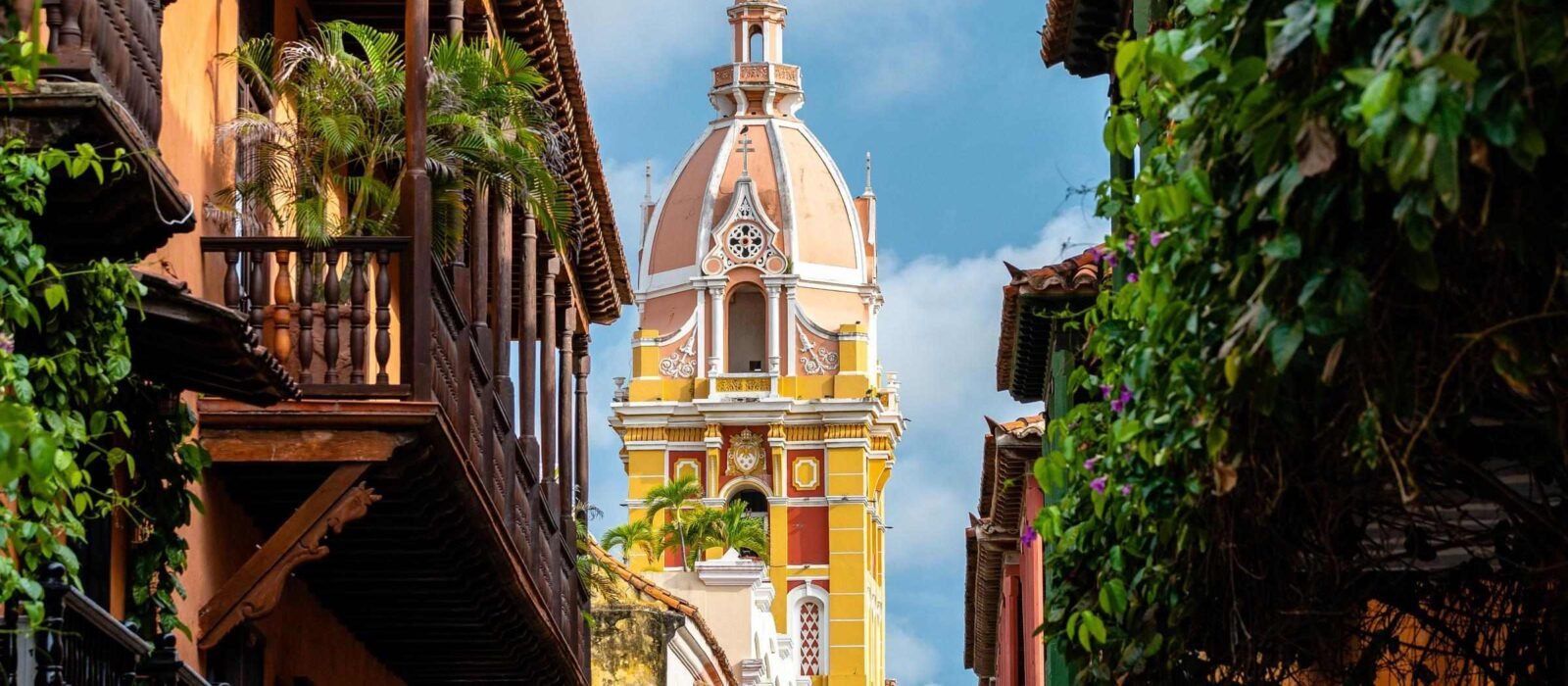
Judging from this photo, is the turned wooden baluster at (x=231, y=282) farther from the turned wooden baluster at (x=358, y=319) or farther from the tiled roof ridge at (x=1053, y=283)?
the tiled roof ridge at (x=1053, y=283)

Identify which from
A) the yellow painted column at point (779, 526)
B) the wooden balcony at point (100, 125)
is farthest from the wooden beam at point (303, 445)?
the yellow painted column at point (779, 526)

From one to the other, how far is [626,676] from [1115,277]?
2851 cm

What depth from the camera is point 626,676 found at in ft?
121

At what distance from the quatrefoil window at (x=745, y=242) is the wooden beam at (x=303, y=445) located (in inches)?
3005

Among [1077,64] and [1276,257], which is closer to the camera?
[1276,257]

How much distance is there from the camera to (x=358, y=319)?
42.6 ft

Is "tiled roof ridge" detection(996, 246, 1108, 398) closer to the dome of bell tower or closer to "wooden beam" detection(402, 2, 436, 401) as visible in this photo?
"wooden beam" detection(402, 2, 436, 401)

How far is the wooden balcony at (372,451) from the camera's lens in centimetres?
1291

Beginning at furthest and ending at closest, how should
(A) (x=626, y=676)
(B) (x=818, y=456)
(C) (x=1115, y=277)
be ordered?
(B) (x=818, y=456) → (A) (x=626, y=676) → (C) (x=1115, y=277)

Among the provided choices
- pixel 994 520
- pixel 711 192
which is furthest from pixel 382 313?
pixel 711 192

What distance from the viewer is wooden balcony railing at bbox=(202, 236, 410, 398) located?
12922mm

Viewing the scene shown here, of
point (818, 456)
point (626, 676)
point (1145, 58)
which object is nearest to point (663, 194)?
point (818, 456)

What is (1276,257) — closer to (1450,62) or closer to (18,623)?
(1450,62)

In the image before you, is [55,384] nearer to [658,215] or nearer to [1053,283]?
[1053,283]
